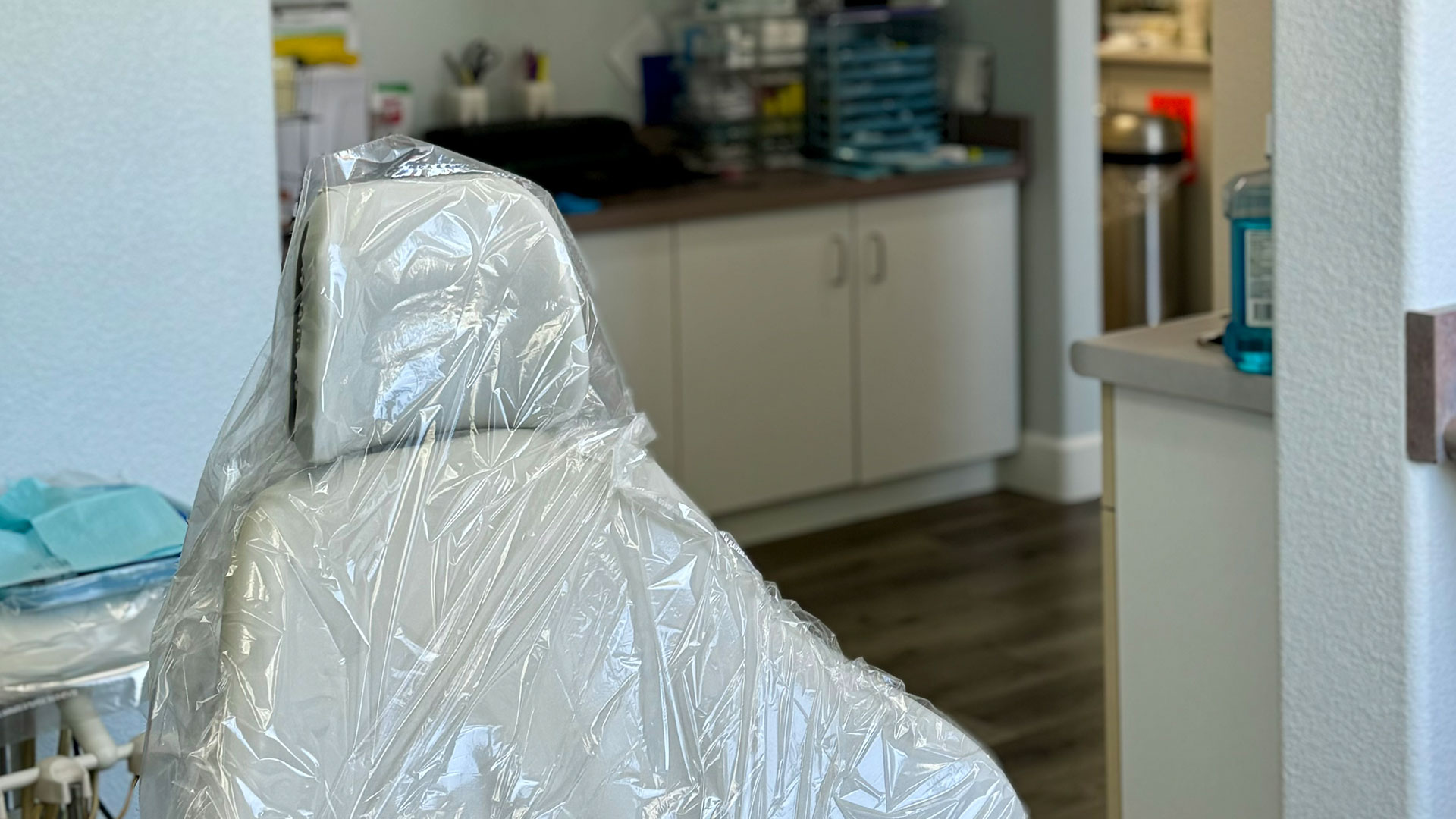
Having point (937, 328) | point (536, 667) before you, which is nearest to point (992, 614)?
point (937, 328)

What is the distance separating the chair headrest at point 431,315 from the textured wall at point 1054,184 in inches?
111

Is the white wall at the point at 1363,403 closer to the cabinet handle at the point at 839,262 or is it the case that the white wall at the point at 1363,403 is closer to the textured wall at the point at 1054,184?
the cabinet handle at the point at 839,262

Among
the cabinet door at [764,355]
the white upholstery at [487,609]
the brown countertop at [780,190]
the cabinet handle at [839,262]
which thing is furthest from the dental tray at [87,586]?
the cabinet handle at [839,262]

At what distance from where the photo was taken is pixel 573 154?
3662mm

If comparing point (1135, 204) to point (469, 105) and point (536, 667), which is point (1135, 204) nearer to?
point (469, 105)

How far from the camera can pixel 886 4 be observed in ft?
13.4

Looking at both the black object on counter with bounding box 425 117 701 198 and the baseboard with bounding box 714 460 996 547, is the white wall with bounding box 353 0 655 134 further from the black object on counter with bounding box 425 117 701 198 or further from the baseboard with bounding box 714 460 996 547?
the baseboard with bounding box 714 460 996 547

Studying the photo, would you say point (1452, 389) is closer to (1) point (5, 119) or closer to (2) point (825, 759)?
(2) point (825, 759)

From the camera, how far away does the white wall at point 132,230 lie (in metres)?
1.99

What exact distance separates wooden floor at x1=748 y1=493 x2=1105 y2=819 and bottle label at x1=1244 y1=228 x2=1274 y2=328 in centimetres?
109

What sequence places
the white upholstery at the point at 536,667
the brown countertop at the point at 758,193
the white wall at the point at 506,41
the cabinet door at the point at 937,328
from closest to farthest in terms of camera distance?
the white upholstery at the point at 536,667, the brown countertop at the point at 758,193, the white wall at the point at 506,41, the cabinet door at the point at 937,328

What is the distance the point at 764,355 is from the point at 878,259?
36 cm

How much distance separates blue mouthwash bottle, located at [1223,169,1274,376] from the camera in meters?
1.77

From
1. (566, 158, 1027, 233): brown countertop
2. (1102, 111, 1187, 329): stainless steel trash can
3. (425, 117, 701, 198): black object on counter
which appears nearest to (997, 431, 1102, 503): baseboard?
(566, 158, 1027, 233): brown countertop
